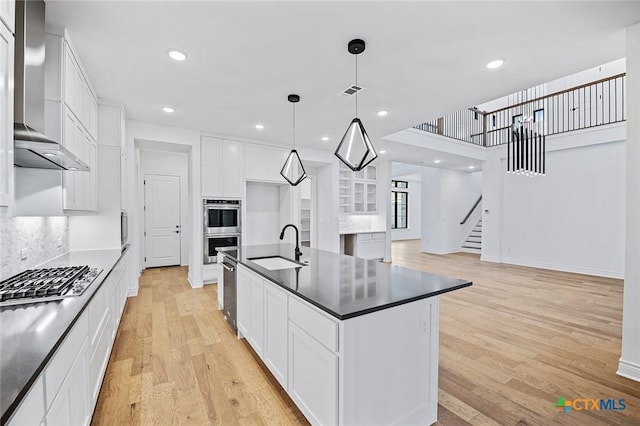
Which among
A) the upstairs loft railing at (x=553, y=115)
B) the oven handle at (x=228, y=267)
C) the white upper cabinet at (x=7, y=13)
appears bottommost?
the oven handle at (x=228, y=267)

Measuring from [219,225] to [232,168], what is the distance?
1098 millimetres

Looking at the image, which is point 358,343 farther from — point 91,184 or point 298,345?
point 91,184

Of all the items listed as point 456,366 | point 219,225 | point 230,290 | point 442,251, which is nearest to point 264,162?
point 219,225

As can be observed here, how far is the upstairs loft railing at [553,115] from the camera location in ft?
19.5

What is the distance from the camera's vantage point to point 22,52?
1.66m

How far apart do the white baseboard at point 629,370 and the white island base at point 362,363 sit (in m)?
1.82

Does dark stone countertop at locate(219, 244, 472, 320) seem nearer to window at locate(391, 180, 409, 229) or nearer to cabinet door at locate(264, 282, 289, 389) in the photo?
cabinet door at locate(264, 282, 289, 389)

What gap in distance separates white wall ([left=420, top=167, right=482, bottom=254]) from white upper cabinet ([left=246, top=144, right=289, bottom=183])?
228 inches

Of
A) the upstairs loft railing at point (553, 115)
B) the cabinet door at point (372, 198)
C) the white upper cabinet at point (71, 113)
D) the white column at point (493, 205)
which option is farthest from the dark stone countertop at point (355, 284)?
the white column at point (493, 205)

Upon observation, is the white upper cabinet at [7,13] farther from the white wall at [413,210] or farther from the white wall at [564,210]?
the white wall at [413,210]

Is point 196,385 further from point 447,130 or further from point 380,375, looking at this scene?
point 447,130

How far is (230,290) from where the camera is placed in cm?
327

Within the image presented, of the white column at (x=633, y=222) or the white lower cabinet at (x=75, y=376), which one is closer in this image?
the white lower cabinet at (x=75, y=376)

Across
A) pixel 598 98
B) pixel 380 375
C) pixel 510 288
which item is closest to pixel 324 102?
pixel 380 375
